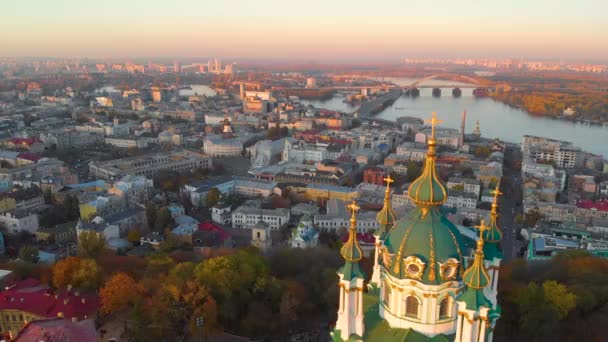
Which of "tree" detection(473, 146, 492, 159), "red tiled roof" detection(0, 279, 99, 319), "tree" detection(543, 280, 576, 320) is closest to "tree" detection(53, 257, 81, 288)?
"red tiled roof" detection(0, 279, 99, 319)

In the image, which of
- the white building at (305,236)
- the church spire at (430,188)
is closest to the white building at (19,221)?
the white building at (305,236)

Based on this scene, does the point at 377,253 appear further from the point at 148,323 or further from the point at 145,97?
the point at 145,97

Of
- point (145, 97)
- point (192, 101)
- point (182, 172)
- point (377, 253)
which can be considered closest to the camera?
point (377, 253)

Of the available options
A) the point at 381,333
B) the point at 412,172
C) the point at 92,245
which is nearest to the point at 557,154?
the point at 412,172

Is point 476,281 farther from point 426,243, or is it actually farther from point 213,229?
point 213,229

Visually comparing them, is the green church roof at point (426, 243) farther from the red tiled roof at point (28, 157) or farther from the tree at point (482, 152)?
the tree at point (482, 152)

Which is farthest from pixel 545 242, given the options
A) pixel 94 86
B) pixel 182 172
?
pixel 94 86

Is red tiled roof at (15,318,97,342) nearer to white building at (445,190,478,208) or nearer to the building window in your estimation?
the building window
